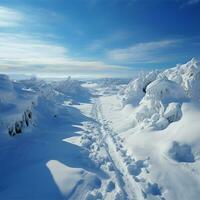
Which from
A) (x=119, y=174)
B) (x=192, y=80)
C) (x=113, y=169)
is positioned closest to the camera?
(x=119, y=174)

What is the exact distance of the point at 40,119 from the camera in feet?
65.7

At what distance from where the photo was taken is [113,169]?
10.3 meters

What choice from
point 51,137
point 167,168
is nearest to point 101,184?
point 167,168

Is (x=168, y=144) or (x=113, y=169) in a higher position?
(x=168, y=144)

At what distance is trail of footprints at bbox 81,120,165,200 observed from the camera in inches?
321

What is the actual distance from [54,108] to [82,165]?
52.1ft

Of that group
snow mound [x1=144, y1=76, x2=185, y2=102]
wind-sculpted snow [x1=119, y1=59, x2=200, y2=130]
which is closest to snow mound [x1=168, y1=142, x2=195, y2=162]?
wind-sculpted snow [x1=119, y1=59, x2=200, y2=130]

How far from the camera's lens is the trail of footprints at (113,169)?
321 inches

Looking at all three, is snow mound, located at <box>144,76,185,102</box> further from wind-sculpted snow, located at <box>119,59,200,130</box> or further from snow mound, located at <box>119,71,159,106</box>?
snow mound, located at <box>119,71,159,106</box>

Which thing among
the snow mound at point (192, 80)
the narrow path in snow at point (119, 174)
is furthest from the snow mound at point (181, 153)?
the snow mound at point (192, 80)

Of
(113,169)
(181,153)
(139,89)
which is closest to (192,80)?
(181,153)

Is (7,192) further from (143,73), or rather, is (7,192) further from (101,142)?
(143,73)

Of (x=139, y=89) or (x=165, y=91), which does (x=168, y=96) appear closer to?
(x=165, y=91)

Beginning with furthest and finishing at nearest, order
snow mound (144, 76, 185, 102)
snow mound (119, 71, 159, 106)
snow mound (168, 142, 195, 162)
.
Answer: snow mound (119, 71, 159, 106)
snow mound (144, 76, 185, 102)
snow mound (168, 142, 195, 162)
